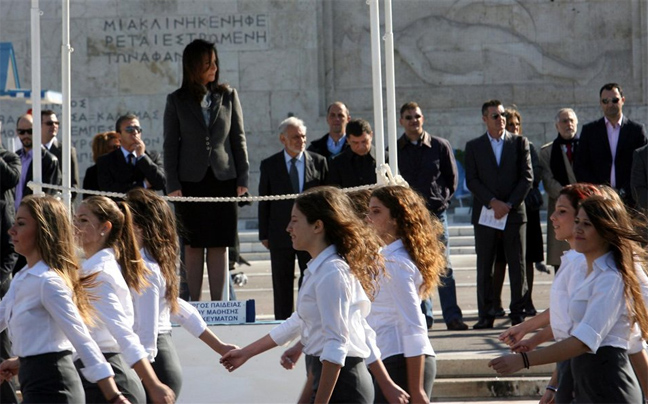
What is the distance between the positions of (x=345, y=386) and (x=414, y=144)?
18.5ft

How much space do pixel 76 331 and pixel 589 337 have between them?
2185 millimetres

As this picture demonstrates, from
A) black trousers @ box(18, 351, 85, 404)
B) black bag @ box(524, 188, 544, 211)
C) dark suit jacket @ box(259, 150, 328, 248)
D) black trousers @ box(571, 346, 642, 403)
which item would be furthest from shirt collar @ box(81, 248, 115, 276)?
black bag @ box(524, 188, 544, 211)

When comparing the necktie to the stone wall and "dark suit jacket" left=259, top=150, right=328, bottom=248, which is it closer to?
"dark suit jacket" left=259, top=150, right=328, bottom=248

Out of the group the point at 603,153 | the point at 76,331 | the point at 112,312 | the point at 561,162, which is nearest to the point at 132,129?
the point at 561,162

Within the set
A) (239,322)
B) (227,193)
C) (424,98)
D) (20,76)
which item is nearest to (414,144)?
(227,193)

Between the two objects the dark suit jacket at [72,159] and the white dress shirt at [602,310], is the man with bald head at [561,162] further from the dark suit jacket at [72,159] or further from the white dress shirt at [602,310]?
the white dress shirt at [602,310]

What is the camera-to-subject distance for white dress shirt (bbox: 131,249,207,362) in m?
5.67

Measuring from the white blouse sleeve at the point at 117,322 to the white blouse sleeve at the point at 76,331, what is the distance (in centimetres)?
38

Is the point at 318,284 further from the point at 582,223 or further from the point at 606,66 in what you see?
the point at 606,66

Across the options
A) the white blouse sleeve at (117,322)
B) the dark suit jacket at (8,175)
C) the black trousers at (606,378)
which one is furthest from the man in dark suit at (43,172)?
the black trousers at (606,378)

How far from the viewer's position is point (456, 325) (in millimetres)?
9789

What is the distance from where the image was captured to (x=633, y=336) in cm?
505

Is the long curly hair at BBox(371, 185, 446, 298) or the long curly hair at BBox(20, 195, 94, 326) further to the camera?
the long curly hair at BBox(371, 185, 446, 298)

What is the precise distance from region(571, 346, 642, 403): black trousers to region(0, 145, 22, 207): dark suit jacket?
5610 mm
